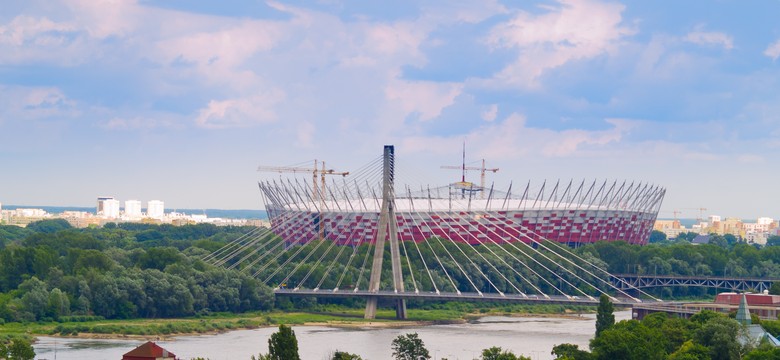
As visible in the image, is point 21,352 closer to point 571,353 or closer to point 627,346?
point 571,353

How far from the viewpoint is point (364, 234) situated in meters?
132

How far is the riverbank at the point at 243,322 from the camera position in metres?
80.4

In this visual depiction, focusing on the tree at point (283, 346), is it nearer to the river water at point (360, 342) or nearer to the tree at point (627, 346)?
the tree at point (627, 346)

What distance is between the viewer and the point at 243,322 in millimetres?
87688

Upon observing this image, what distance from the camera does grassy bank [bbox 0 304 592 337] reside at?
80750mm

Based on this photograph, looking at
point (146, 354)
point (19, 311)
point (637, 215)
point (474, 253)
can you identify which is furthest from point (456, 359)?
point (637, 215)

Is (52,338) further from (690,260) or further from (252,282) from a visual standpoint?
(690,260)

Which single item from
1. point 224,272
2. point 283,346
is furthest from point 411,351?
point 224,272

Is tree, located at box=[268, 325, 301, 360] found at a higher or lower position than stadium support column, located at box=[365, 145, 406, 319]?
lower

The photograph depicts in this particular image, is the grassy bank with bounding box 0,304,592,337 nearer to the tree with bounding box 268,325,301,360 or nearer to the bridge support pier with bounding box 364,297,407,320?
the bridge support pier with bounding box 364,297,407,320

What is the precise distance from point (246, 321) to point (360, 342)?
40.8 feet

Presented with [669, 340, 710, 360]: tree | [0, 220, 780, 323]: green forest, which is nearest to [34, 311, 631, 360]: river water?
[0, 220, 780, 323]: green forest

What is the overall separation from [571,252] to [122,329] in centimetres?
4897

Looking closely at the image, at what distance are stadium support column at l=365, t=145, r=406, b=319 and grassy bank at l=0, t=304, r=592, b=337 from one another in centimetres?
92
